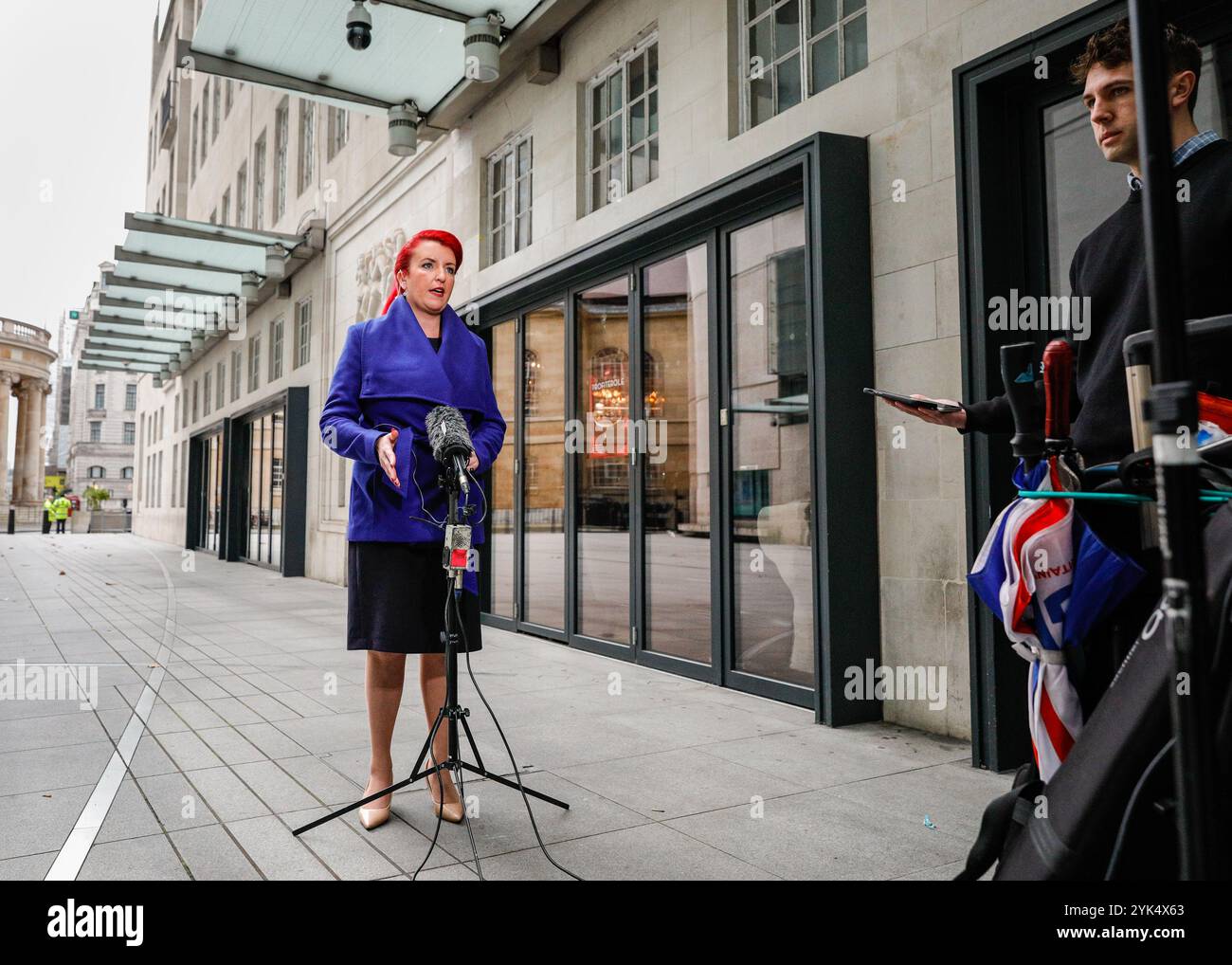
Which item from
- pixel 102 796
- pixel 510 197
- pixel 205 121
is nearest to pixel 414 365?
pixel 102 796

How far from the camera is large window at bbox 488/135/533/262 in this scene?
8898 mm

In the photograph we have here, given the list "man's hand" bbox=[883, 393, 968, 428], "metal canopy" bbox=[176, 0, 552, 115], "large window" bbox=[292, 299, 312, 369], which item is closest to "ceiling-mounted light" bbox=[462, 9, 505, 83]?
"metal canopy" bbox=[176, 0, 552, 115]

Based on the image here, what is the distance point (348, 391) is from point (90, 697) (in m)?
3.54

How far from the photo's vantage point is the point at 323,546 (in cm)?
1430

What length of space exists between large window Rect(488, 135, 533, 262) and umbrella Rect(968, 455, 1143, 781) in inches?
300

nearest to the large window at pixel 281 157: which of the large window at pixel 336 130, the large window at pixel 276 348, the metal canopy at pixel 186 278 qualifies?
A: the metal canopy at pixel 186 278

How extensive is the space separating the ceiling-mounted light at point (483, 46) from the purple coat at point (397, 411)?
5.83 meters

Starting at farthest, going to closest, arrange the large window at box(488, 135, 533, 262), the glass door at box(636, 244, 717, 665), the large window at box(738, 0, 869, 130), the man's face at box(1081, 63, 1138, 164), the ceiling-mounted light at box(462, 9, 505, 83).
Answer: the large window at box(488, 135, 533, 262) → the ceiling-mounted light at box(462, 9, 505, 83) → the glass door at box(636, 244, 717, 665) → the large window at box(738, 0, 869, 130) → the man's face at box(1081, 63, 1138, 164)

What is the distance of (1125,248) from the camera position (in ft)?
6.44

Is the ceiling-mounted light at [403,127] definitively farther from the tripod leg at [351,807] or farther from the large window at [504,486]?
the tripod leg at [351,807]

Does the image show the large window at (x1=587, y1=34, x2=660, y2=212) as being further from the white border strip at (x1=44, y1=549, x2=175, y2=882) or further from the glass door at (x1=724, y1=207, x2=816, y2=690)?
the white border strip at (x1=44, y1=549, x2=175, y2=882)

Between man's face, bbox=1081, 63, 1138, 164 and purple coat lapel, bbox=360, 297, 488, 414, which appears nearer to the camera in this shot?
man's face, bbox=1081, 63, 1138, 164
